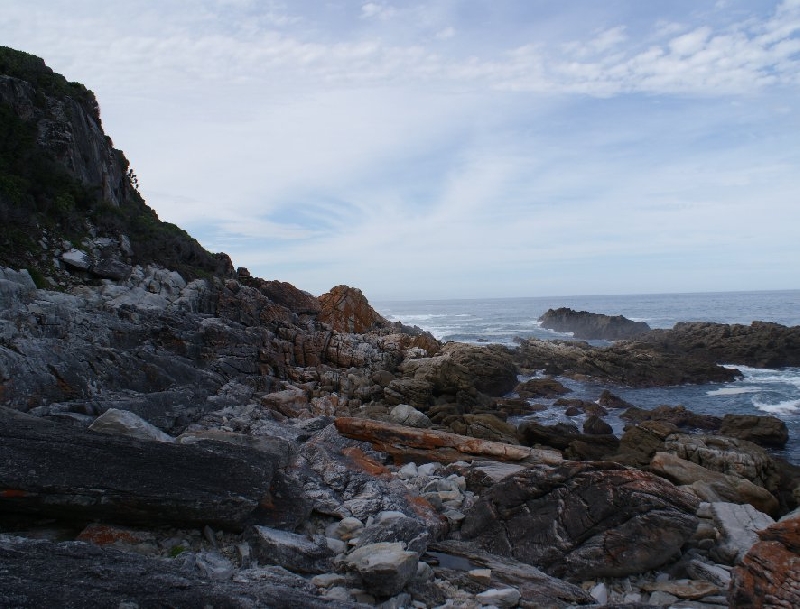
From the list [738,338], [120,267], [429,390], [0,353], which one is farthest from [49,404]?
[738,338]

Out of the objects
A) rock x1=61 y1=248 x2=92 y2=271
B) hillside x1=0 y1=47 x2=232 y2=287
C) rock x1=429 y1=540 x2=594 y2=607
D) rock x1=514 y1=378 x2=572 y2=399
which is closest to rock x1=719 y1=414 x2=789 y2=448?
rock x1=514 y1=378 x2=572 y2=399

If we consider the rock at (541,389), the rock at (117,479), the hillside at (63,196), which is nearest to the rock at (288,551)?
the rock at (117,479)

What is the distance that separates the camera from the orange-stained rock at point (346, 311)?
92.7 feet

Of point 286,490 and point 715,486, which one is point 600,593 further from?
point 715,486

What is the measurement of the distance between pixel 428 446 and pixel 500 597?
5652mm

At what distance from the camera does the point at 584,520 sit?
6141 mm

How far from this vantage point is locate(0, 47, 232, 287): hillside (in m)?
17.3

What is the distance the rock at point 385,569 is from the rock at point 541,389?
2159 centimetres

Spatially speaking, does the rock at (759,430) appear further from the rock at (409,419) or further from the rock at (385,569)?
the rock at (385,569)

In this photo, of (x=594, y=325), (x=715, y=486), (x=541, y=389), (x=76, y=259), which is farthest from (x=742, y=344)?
(x=76, y=259)

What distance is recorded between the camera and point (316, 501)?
6598 mm

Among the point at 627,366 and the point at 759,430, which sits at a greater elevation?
the point at 627,366

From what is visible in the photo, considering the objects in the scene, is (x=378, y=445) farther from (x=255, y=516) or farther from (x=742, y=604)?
(x=742, y=604)

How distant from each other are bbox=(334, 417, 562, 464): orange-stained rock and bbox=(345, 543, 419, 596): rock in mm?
5320
